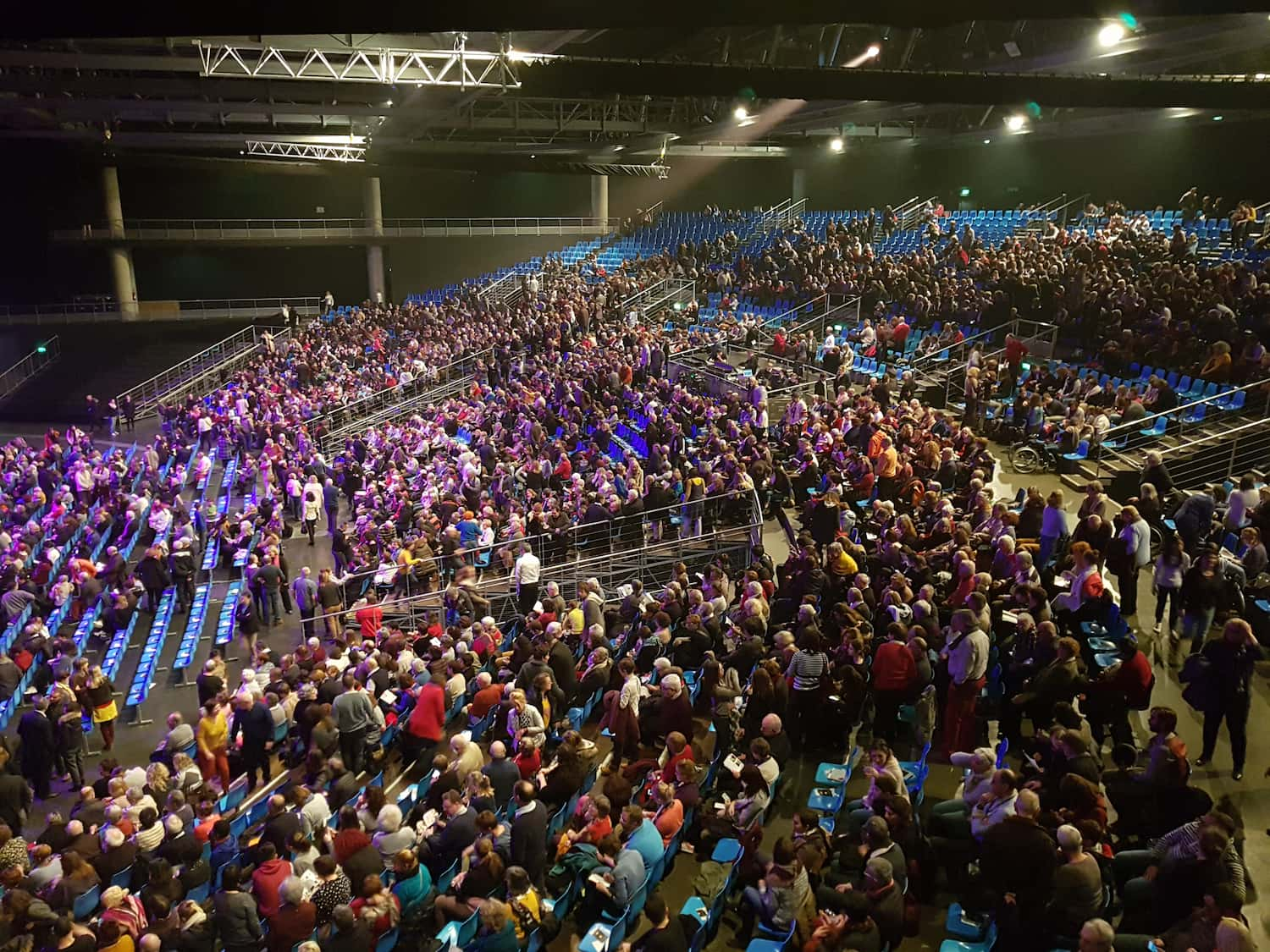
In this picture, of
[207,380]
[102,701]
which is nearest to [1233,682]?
[102,701]

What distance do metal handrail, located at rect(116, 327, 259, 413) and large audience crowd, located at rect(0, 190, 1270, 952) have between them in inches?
517

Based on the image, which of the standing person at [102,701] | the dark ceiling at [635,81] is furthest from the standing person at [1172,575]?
the standing person at [102,701]

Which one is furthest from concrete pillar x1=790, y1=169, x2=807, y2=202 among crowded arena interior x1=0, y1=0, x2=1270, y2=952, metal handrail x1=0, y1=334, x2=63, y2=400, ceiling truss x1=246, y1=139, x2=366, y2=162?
metal handrail x1=0, y1=334, x2=63, y2=400

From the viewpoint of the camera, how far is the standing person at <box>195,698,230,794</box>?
838 centimetres

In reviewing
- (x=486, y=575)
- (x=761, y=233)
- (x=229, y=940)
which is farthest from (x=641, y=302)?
(x=229, y=940)

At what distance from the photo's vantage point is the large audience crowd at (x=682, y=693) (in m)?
5.16

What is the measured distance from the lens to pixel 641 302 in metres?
24.9

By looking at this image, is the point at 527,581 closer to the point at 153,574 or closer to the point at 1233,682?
the point at 153,574

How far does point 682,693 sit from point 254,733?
13.7 ft

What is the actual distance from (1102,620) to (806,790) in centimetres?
292

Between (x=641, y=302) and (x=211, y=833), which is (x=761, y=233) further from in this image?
(x=211, y=833)

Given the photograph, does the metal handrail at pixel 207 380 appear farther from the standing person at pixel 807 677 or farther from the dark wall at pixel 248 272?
the standing person at pixel 807 677

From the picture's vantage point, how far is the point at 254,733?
8.37 meters

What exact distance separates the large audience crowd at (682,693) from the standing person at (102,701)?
3cm
